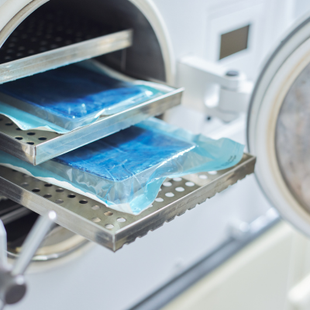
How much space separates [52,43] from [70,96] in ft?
0.47

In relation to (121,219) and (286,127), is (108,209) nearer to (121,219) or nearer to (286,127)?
(121,219)

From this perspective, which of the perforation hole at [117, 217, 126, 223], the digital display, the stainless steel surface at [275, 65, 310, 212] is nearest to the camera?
the perforation hole at [117, 217, 126, 223]

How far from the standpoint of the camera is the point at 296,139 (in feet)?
2.47

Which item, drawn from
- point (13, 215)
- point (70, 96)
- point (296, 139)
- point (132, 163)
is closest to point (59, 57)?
point (70, 96)

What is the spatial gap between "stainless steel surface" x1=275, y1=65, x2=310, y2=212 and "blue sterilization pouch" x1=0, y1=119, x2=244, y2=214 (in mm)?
155

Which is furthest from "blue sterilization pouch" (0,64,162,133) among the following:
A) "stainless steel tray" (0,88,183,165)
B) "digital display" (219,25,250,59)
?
"digital display" (219,25,250,59)

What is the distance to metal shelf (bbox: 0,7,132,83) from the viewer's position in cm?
59

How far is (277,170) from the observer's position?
A: 759 mm

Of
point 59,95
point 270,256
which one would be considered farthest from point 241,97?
point 270,256

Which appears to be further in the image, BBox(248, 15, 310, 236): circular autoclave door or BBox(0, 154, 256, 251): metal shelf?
BBox(248, 15, 310, 236): circular autoclave door

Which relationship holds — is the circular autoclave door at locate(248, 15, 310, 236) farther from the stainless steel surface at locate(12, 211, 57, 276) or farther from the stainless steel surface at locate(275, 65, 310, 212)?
the stainless steel surface at locate(12, 211, 57, 276)

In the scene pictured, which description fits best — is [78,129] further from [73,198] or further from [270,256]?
[270,256]

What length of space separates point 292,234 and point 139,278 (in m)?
0.51

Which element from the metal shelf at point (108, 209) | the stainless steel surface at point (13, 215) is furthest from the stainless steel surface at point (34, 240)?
the stainless steel surface at point (13, 215)
